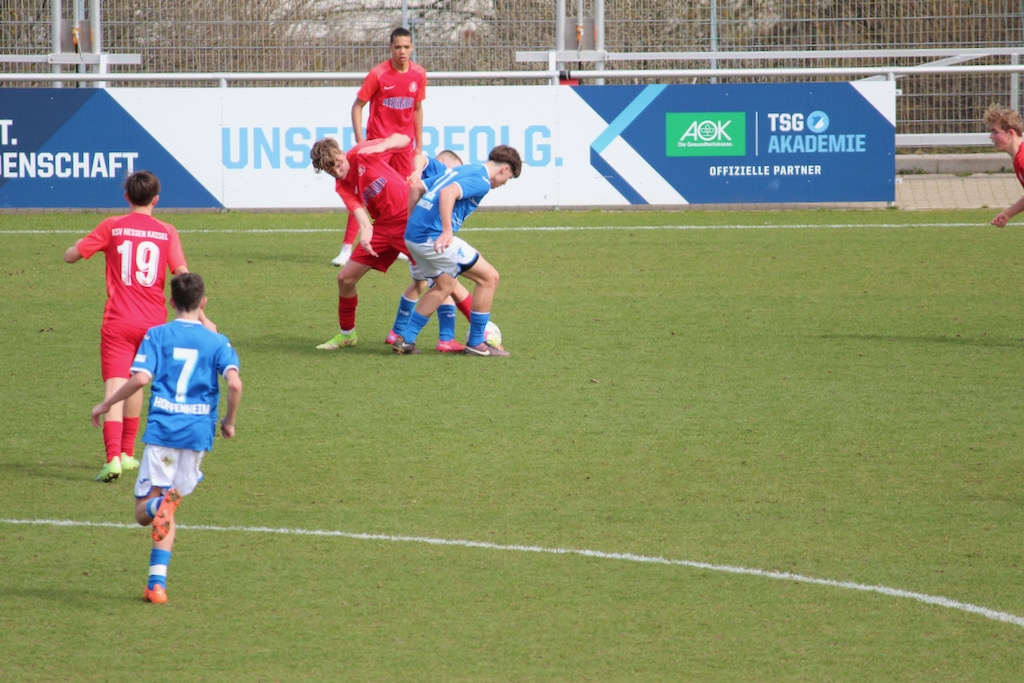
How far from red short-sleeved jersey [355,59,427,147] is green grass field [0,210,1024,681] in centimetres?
179

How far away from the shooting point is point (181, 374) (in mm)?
4762

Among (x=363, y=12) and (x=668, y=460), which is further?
(x=363, y=12)

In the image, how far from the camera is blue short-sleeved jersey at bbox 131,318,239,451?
4746 millimetres

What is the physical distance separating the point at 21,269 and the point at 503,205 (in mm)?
6646

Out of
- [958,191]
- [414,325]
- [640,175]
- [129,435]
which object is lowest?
[129,435]

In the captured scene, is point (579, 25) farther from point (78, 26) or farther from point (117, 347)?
point (117, 347)

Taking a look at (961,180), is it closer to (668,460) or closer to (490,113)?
(490,113)

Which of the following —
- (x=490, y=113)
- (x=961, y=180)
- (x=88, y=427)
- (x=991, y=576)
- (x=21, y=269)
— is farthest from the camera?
(x=961, y=180)

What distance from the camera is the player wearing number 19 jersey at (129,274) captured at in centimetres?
Result: 612

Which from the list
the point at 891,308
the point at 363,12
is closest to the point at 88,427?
the point at 891,308

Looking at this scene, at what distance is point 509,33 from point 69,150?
303 inches

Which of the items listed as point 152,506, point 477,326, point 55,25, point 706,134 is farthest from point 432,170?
point 55,25

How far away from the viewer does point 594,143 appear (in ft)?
55.5

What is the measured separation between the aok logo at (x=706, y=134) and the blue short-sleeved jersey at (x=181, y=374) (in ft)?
42.2
